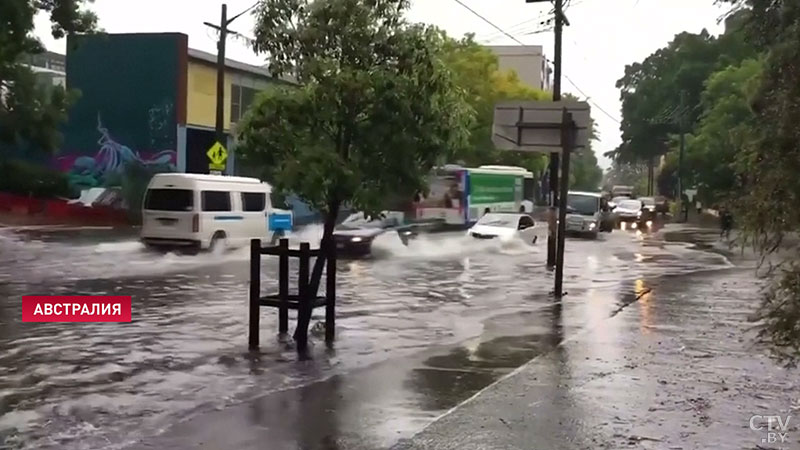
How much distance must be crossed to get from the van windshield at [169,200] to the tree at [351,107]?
41.1ft

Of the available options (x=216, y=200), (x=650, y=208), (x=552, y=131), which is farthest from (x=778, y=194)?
(x=650, y=208)

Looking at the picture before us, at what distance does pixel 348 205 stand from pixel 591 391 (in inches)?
149

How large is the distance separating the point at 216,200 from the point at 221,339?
12663 mm

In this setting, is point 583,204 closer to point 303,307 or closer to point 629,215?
point 629,215

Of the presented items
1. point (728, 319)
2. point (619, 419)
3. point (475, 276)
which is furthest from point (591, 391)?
point (475, 276)

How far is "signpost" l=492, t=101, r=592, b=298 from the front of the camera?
1677 cm

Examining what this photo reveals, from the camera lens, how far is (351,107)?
1059 centimetres

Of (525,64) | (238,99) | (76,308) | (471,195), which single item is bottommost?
(76,308)

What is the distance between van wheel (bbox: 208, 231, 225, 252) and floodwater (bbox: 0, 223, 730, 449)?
0.34 m

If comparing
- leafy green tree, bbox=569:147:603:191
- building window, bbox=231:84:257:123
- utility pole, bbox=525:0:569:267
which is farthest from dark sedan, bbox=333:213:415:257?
leafy green tree, bbox=569:147:603:191

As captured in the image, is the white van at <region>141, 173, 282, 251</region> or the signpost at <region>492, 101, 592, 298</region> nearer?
the signpost at <region>492, 101, 592, 298</region>

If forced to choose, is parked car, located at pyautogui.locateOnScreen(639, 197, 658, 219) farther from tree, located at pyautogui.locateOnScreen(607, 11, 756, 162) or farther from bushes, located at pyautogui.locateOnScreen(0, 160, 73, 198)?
bushes, located at pyautogui.locateOnScreen(0, 160, 73, 198)

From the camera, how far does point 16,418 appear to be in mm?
7477

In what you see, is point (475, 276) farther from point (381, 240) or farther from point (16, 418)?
point (16, 418)
